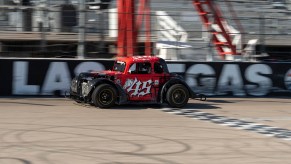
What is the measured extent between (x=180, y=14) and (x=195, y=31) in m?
1.73

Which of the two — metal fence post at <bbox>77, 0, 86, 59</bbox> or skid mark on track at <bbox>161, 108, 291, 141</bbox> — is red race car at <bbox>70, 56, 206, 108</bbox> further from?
metal fence post at <bbox>77, 0, 86, 59</bbox>

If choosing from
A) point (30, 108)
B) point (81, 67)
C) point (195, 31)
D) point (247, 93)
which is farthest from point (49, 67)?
point (247, 93)

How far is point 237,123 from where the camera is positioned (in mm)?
11836

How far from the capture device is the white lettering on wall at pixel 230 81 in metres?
17.9

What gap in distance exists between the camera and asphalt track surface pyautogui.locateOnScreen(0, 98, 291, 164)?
7.73 meters

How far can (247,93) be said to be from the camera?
18.2m

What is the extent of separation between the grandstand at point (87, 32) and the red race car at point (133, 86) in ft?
10.5

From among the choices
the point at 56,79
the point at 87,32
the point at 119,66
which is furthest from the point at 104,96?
the point at 87,32

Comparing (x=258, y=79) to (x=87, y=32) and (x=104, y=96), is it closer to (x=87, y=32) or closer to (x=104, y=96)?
(x=87, y=32)

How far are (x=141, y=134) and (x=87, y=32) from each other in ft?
26.4

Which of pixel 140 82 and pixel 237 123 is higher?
pixel 140 82

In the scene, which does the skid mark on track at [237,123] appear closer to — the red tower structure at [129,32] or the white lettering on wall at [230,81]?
the white lettering on wall at [230,81]

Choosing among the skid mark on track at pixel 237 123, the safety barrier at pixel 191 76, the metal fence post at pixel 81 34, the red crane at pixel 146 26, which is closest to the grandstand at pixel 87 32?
the metal fence post at pixel 81 34

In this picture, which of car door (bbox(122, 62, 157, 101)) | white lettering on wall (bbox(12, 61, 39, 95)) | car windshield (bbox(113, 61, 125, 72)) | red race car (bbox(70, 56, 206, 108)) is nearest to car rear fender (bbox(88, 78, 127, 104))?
red race car (bbox(70, 56, 206, 108))
